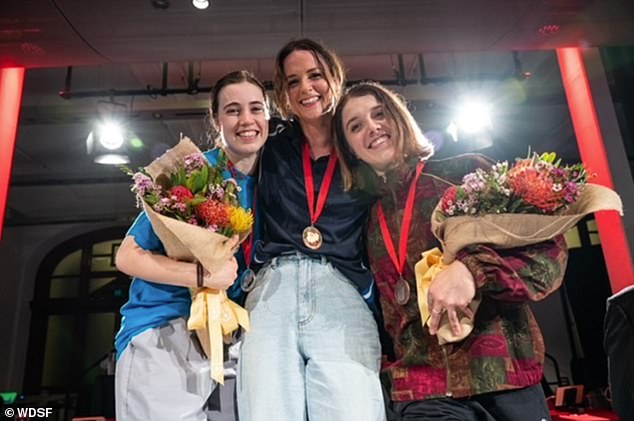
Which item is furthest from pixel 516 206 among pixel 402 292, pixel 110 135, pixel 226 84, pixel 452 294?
pixel 110 135

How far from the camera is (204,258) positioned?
56.3 inches

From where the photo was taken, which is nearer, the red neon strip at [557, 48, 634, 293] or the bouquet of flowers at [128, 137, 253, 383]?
the bouquet of flowers at [128, 137, 253, 383]

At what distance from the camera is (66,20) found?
9.93 feet

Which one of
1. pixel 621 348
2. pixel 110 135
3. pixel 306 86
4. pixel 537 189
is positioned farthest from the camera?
pixel 110 135

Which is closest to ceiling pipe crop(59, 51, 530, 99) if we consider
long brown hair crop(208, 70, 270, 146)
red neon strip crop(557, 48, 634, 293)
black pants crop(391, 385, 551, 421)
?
red neon strip crop(557, 48, 634, 293)

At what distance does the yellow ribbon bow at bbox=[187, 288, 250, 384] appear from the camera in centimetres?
148

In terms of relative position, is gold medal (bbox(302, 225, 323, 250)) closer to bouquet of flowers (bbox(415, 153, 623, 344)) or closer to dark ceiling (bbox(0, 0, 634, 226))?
bouquet of flowers (bbox(415, 153, 623, 344))

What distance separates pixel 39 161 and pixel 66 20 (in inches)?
210

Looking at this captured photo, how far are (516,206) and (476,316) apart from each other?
1.09 feet

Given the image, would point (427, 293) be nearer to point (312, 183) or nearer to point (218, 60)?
point (312, 183)

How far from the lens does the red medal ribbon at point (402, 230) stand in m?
1.52

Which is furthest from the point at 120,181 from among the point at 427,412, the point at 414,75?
the point at 427,412

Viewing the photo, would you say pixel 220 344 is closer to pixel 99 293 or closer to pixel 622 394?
pixel 622 394

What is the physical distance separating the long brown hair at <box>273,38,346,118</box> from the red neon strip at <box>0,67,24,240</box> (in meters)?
2.56
